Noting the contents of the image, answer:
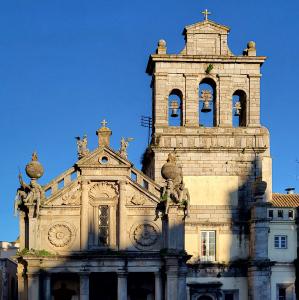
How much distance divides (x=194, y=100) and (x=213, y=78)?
1693 mm

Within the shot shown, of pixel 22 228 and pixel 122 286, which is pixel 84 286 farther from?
pixel 22 228

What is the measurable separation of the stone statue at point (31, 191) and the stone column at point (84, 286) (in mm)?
3883

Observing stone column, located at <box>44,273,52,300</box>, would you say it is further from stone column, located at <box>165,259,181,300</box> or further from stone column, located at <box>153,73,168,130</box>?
stone column, located at <box>153,73,168,130</box>

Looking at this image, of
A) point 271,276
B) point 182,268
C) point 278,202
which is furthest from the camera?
point 278,202

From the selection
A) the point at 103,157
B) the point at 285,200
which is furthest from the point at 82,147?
the point at 285,200

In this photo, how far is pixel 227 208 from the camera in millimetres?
50688

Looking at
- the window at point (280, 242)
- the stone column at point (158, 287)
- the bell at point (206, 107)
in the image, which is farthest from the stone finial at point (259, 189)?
the stone column at point (158, 287)

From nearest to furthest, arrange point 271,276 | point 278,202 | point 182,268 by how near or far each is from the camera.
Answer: point 182,268 → point 271,276 → point 278,202

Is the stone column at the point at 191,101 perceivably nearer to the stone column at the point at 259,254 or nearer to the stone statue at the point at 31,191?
the stone column at the point at 259,254

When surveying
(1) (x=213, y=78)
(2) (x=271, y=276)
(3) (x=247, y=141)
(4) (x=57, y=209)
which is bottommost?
(2) (x=271, y=276)

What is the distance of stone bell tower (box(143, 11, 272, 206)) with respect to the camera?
167ft

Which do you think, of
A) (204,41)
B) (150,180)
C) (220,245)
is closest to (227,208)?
(220,245)

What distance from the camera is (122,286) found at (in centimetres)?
4562

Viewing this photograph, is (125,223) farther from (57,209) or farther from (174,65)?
(174,65)
